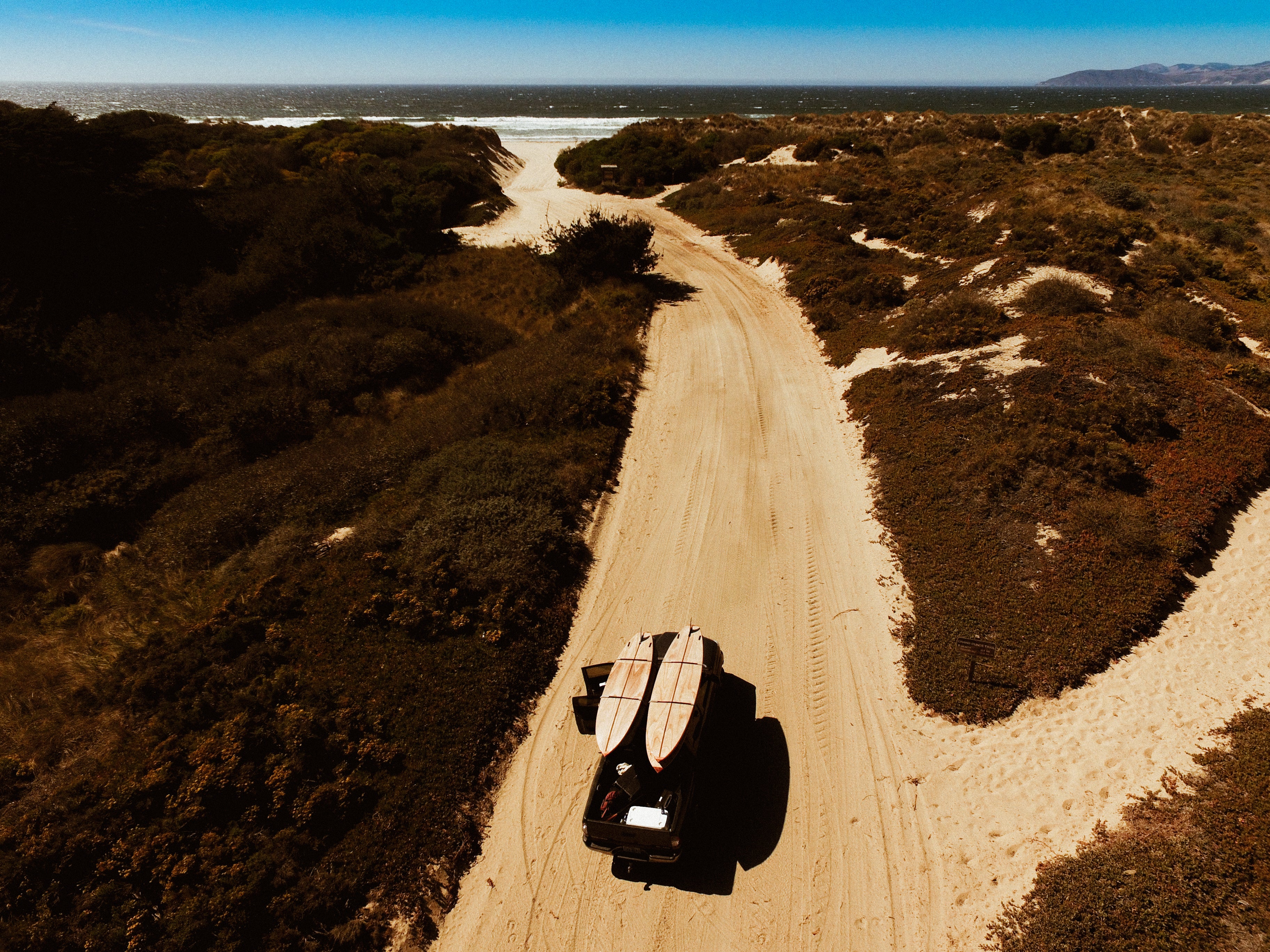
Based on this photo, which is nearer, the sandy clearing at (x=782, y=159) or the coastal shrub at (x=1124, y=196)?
the coastal shrub at (x=1124, y=196)

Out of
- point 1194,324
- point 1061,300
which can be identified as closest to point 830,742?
point 1061,300

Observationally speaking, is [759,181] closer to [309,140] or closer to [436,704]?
[309,140]

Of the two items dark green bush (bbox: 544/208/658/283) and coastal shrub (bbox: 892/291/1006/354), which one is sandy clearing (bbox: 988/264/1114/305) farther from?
dark green bush (bbox: 544/208/658/283)

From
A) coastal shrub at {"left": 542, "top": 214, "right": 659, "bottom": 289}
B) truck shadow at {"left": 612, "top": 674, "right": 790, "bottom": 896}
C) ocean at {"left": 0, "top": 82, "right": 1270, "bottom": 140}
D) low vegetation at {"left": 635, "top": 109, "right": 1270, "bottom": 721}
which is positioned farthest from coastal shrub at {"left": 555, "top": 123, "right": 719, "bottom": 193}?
truck shadow at {"left": 612, "top": 674, "right": 790, "bottom": 896}

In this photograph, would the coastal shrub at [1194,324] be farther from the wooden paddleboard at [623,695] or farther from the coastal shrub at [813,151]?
the coastal shrub at [813,151]

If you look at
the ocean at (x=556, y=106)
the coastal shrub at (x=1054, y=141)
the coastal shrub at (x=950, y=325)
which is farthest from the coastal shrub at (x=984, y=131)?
the coastal shrub at (x=950, y=325)

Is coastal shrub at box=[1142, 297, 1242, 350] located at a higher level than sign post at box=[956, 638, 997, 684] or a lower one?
higher

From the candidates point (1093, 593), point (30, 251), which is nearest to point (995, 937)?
point (1093, 593)
